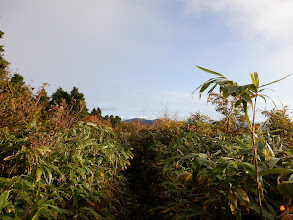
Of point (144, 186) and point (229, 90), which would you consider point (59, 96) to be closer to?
point (144, 186)

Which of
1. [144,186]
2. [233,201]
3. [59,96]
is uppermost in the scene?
[59,96]

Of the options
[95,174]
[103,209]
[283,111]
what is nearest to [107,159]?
[95,174]

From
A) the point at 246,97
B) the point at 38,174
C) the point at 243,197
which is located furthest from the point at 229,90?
the point at 38,174

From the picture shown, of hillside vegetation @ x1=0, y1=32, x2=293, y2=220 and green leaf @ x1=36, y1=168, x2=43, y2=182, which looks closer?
hillside vegetation @ x1=0, y1=32, x2=293, y2=220

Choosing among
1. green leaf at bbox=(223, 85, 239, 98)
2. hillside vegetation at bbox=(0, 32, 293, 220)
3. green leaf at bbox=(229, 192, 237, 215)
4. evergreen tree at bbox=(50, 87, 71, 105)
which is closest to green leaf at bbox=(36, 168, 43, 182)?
hillside vegetation at bbox=(0, 32, 293, 220)

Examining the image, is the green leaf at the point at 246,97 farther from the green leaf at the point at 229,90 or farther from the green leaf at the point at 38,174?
the green leaf at the point at 38,174

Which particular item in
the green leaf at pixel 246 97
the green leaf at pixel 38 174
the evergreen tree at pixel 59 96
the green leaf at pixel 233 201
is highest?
the evergreen tree at pixel 59 96

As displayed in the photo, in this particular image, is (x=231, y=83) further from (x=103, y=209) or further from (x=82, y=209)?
(x=103, y=209)

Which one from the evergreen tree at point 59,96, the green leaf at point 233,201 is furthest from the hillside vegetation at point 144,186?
the evergreen tree at point 59,96

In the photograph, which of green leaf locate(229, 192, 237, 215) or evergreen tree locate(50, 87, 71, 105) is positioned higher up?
evergreen tree locate(50, 87, 71, 105)

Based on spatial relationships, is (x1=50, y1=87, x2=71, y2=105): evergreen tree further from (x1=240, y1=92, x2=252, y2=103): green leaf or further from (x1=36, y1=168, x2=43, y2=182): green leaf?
(x1=240, y1=92, x2=252, y2=103): green leaf

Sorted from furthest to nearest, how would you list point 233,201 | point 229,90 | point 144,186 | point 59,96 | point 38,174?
point 59,96, point 144,186, point 38,174, point 233,201, point 229,90

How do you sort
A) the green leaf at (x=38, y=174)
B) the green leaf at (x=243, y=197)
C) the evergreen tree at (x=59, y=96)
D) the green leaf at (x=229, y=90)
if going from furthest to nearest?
1. the evergreen tree at (x=59, y=96)
2. the green leaf at (x=38, y=174)
3. the green leaf at (x=243, y=197)
4. the green leaf at (x=229, y=90)

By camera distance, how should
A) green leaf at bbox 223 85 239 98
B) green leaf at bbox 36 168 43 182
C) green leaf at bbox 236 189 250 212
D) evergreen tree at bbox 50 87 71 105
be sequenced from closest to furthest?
green leaf at bbox 223 85 239 98, green leaf at bbox 236 189 250 212, green leaf at bbox 36 168 43 182, evergreen tree at bbox 50 87 71 105
